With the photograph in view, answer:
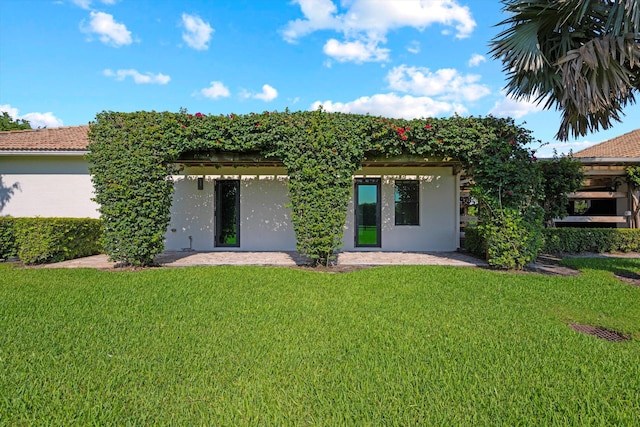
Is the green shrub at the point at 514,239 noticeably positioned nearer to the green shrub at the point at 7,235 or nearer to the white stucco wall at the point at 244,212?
the white stucco wall at the point at 244,212

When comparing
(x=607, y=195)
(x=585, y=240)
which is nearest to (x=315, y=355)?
(x=585, y=240)

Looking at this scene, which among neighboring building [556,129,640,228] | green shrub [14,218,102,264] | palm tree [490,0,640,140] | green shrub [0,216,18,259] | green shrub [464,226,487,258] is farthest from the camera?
neighboring building [556,129,640,228]

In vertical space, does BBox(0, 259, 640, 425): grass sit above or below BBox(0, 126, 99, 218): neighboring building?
below

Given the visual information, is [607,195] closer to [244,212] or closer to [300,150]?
[300,150]

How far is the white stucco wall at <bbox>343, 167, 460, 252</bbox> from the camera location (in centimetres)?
1089

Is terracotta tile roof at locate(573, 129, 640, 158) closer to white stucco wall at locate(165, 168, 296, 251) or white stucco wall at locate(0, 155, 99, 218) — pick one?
white stucco wall at locate(165, 168, 296, 251)

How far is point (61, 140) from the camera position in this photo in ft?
37.1

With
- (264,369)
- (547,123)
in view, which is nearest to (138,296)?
(264,369)

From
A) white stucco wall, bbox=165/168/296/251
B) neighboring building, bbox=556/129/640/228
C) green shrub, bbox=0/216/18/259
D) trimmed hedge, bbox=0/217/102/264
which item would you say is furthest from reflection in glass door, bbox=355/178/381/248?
green shrub, bbox=0/216/18/259

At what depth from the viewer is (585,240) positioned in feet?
32.6

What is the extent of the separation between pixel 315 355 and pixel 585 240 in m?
10.3

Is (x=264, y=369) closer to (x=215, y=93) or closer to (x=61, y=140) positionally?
(x=61, y=140)

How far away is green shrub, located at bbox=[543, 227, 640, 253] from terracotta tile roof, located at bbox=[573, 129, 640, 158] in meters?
2.51

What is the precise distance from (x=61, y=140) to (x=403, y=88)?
1298cm
